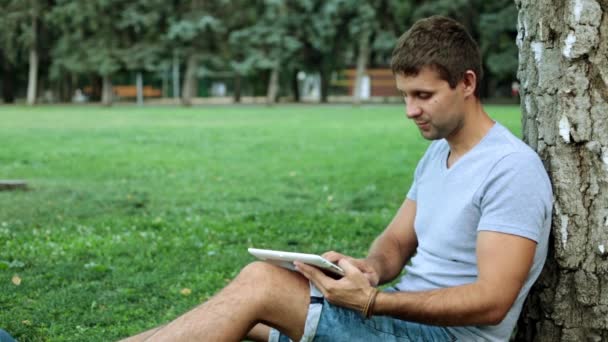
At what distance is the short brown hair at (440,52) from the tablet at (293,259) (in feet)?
2.62

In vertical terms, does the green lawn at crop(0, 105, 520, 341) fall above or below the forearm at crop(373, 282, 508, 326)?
below

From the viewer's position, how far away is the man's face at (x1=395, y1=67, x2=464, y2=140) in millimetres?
3188

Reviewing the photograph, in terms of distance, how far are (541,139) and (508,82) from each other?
47.4 meters

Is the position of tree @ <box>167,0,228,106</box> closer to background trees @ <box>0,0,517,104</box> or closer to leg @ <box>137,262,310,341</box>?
background trees @ <box>0,0,517,104</box>

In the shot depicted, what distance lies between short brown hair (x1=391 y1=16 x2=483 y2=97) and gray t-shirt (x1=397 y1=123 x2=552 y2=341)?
0.31 meters

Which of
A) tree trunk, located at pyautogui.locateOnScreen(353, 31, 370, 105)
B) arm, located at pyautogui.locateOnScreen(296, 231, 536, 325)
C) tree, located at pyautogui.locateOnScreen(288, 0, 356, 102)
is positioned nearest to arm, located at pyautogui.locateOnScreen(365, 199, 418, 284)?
arm, located at pyautogui.locateOnScreen(296, 231, 536, 325)

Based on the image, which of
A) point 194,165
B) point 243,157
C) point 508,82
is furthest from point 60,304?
point 508,82

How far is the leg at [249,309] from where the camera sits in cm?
301

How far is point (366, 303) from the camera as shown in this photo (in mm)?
3109

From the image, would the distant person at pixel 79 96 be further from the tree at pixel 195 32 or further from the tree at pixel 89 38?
the tree at pixel 195 32

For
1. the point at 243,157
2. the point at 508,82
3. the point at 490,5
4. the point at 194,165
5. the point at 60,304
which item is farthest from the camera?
the point at 508,82

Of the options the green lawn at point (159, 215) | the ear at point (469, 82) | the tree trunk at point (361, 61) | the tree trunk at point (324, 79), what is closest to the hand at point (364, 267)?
the ear at point (469, 82)

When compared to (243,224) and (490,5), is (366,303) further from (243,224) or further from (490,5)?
(490,5)

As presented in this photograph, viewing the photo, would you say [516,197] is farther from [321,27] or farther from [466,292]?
[321,27]
